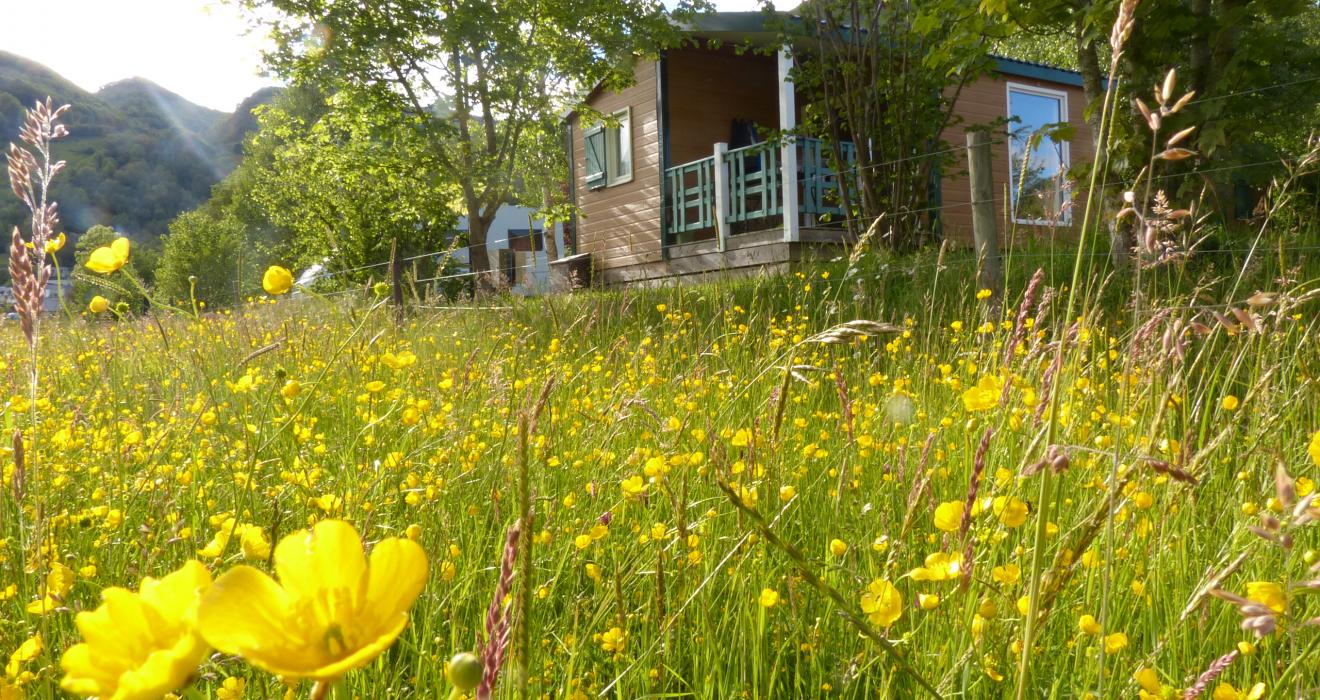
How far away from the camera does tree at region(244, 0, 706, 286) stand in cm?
1252

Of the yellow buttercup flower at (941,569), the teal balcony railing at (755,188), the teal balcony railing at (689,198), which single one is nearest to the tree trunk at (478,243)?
the teal balcony railing at (689,198)

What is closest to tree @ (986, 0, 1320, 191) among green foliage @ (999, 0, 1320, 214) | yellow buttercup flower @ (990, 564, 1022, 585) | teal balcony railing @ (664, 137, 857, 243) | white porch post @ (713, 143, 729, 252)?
green foliage @ (999, 0, 1320, 214)

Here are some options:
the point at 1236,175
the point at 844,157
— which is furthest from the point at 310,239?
the point at 1236,175

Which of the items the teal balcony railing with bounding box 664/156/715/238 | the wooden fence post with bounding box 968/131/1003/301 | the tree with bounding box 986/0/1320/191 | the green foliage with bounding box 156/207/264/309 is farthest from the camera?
the green foliage with bounding box 156/207/264/309

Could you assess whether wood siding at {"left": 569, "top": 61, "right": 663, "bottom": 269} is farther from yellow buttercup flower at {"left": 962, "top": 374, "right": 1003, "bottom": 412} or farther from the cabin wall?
yellow buttercup flower at {"left": 962, "top": 374, "right": 1003, "bottom": 412}

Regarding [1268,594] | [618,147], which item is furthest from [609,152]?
[1268,594]

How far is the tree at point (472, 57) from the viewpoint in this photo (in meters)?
12.5

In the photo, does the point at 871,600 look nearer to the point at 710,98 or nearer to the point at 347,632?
the point at 347,632

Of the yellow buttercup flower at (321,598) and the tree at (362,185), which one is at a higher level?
the tree at (362,185)

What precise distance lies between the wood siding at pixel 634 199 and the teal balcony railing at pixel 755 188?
25.1 inches

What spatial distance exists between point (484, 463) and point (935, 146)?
7.84 metres

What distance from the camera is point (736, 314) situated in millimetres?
5969

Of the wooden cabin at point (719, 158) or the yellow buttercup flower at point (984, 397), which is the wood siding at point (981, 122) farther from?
the yellow buttercup flower at point (984, 397)

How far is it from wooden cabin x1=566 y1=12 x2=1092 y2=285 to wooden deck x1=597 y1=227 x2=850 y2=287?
0.06 feet
